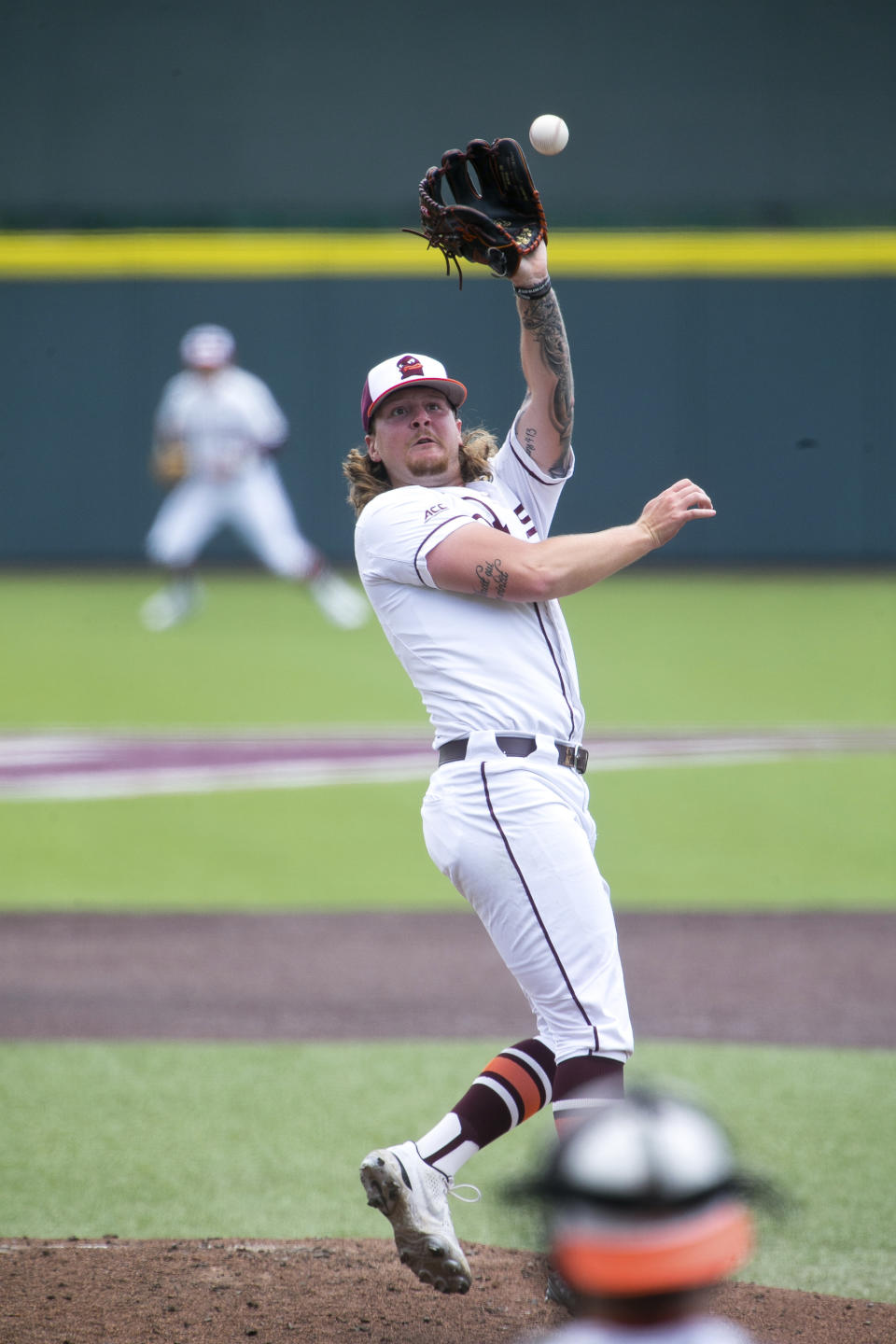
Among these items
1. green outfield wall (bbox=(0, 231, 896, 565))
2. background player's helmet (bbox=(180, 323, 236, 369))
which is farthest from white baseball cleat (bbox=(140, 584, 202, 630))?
green outfield wall (bbox=(0, 231, 896, 565))

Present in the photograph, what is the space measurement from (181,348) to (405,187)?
3.86 metres

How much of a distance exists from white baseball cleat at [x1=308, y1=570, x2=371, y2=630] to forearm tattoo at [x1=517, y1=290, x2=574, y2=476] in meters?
13.0

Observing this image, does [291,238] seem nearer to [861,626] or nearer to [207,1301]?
[861,626]

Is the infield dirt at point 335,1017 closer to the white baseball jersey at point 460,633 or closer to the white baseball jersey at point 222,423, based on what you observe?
the white baseball jersey at point 460,633

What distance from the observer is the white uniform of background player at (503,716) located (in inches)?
126

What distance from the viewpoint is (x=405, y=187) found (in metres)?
21.8

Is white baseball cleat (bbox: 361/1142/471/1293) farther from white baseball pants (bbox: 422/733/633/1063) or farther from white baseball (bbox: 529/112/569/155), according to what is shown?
white baseball (bbox: 529/112/569/155)

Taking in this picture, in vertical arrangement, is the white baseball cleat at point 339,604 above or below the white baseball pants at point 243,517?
below

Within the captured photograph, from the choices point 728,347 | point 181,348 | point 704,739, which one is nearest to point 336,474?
point 181,348

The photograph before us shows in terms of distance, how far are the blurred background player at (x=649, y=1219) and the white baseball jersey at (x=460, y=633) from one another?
2074mm

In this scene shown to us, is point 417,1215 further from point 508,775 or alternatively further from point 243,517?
point 243,517

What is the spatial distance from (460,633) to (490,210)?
991 millimetres

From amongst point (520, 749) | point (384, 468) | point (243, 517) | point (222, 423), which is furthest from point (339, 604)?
point (520, 749)

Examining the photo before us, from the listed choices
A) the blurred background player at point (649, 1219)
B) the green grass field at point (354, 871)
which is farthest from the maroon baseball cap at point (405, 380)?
the blurred background player at point (649, 1219)
